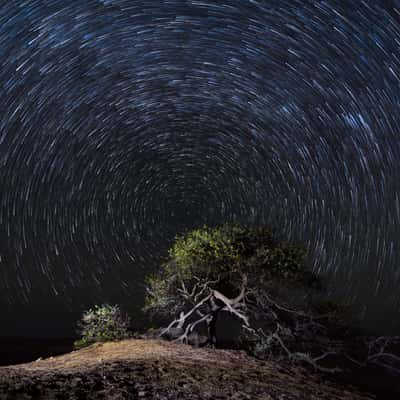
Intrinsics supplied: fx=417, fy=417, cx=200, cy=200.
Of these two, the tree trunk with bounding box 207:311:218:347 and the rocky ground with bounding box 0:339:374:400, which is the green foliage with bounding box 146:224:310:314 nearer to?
the tree trunk with bounding box 207:311:218:347

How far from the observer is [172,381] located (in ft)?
31.5

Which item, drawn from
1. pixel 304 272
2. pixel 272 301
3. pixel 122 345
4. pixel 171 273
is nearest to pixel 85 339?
pixel 122 345

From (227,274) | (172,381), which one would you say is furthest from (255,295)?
(172,381)

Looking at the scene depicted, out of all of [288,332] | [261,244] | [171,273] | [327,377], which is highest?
[261,244]

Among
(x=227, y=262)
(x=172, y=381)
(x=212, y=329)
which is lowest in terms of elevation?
(x=172, y=381)

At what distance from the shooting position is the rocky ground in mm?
8211

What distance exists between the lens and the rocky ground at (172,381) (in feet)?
26.9

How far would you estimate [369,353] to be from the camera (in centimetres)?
1634

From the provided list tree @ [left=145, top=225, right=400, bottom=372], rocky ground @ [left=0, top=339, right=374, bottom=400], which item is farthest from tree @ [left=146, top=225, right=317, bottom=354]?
rocky ground @ [left=0, top=339, right=374, bottom=400]

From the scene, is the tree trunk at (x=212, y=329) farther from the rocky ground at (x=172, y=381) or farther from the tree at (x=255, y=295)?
the rocky ground at (x=172, y=381)

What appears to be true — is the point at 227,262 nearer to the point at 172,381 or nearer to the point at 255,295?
the point at 255,295

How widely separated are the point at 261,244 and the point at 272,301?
330cm

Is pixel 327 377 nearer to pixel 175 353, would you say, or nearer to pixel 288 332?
pixel 288 332

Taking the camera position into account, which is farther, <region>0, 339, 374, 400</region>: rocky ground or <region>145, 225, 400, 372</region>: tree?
<region>145, 225, 400, 372</region>: tree
